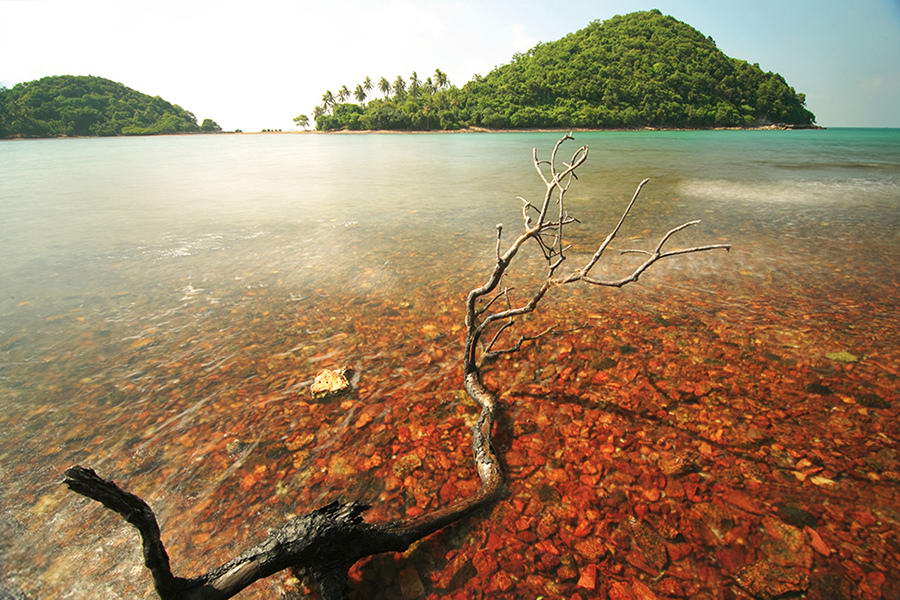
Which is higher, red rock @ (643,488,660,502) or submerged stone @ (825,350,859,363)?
submerged stone @ (825,350,859,363)

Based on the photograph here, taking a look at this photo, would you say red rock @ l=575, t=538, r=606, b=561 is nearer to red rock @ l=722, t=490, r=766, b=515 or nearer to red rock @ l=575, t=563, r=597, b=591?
red rock @ l=575, t=563, r=597, b=591

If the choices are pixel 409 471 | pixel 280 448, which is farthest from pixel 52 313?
pixel 409 471

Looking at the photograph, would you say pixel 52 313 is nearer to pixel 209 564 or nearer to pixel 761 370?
pixel 209 564

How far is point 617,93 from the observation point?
422ft

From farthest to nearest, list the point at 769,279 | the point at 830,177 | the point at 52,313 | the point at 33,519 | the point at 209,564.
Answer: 1. the point at 830,177
2. the point at 769,279
3. the point at 52,313
4. the point at 33,519
5. the point at 209,564

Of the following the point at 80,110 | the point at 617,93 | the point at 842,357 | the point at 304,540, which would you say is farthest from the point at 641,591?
the point at 80,110

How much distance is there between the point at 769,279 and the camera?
7508mm

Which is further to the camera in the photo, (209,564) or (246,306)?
(246,306)

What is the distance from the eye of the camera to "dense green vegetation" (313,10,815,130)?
12406 centimetres

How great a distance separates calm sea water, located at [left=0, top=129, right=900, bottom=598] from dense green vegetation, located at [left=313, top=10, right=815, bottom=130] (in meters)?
126

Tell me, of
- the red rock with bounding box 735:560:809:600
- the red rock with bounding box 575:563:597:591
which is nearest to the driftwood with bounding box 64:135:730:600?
the red rock with bounding box 575:563:597:591

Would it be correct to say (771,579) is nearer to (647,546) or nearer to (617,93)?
(647,546)

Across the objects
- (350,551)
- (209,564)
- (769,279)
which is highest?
(769,279)

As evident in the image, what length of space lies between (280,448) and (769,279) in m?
9.14
